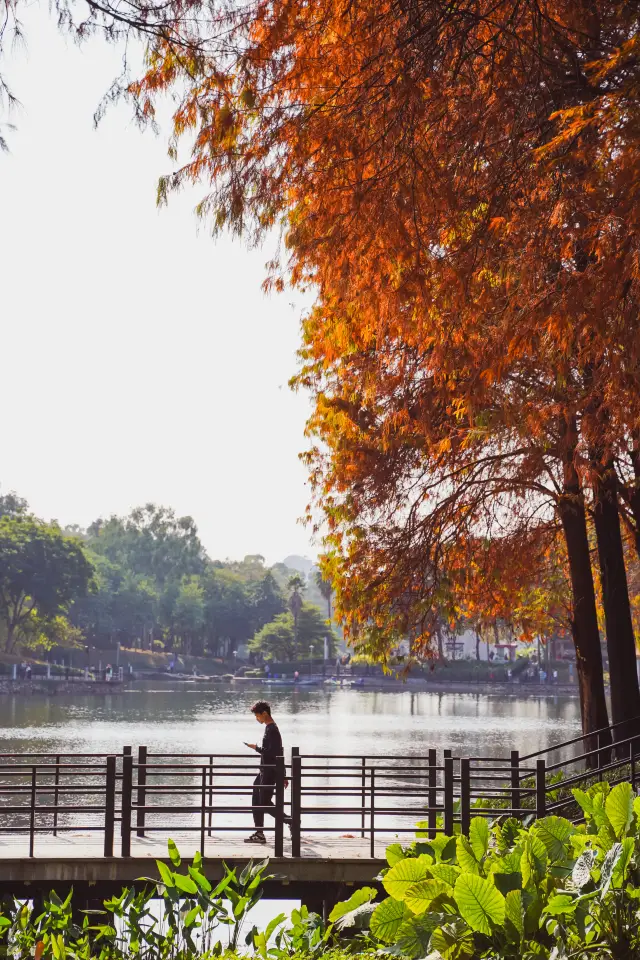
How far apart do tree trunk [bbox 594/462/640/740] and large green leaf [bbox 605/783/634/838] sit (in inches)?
429

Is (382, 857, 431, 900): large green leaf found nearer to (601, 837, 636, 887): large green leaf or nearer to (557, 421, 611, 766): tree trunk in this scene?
(601, 837, 636, 887): large green leaf

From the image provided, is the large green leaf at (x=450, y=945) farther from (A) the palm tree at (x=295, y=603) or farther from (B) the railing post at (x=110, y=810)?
(A) the palm tree at (x=295, y=603)

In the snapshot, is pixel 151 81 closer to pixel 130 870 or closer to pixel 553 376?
pixel 553 376

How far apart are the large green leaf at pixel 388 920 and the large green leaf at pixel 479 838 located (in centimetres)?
44

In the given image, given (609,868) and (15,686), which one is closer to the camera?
(609,868)

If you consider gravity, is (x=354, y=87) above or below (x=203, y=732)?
above

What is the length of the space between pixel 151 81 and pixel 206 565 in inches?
6397

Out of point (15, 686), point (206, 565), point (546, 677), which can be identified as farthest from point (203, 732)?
point (206, 565)

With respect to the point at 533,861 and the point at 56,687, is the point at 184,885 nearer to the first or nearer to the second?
the point at 533,861

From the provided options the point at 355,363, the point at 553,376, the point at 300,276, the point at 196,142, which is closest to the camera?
the point at 196,142

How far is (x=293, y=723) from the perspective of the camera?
6662 centimetres

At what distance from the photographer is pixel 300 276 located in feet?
27.2

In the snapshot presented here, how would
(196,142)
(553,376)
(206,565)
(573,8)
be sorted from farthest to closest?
(206,565), (553,376), (196,142), (573,8)

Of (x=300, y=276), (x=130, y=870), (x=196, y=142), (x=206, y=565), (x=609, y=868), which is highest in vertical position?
(x=206, y=565)
